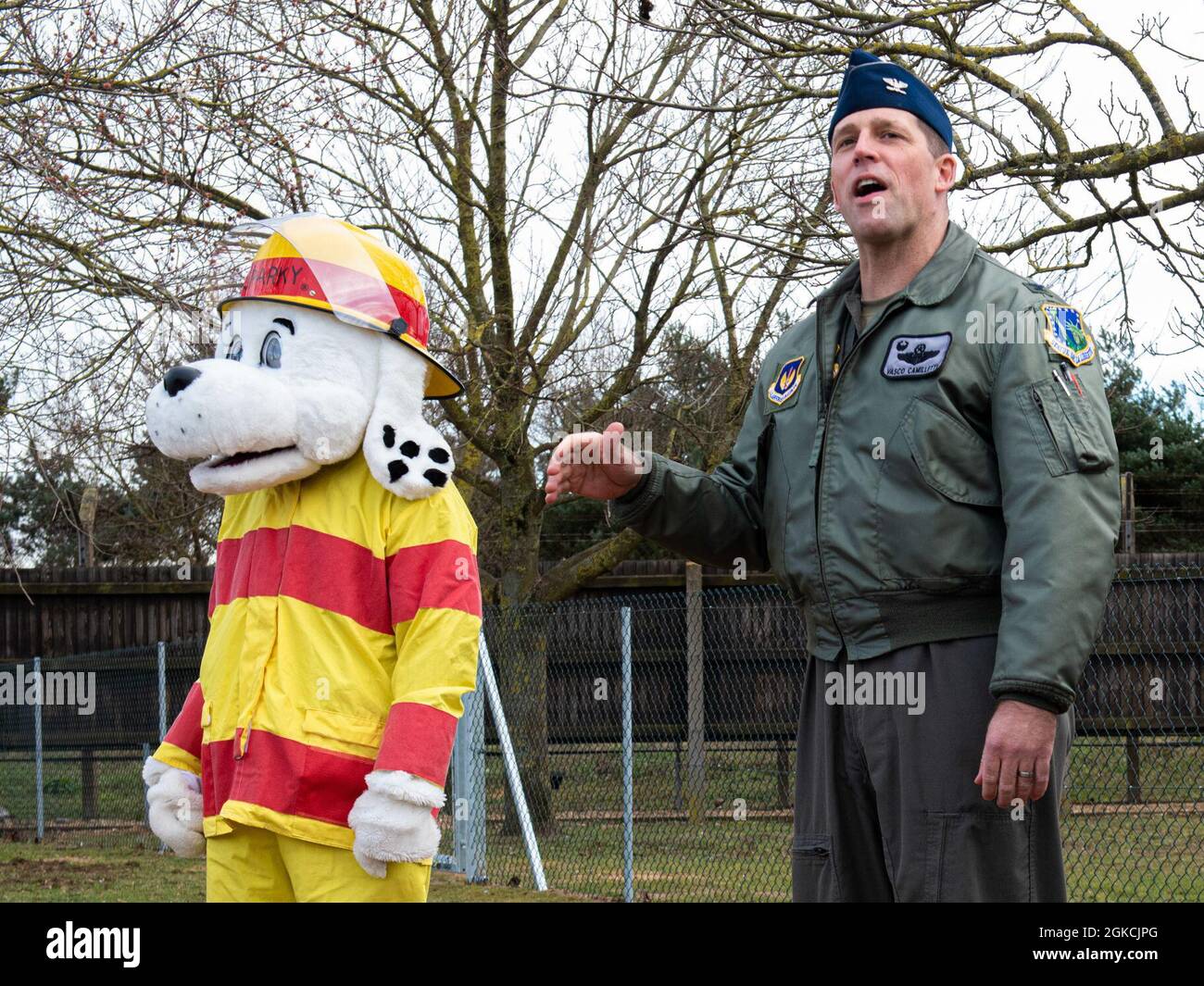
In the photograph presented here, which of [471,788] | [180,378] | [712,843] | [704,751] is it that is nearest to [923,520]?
[180,378]

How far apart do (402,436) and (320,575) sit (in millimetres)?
376

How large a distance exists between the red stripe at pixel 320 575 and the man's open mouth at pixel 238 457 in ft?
0.61

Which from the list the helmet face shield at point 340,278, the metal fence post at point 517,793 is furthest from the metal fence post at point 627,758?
the helmet face shield at point 340,278

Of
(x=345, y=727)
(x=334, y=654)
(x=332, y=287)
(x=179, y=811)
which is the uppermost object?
(x=332, y=287)

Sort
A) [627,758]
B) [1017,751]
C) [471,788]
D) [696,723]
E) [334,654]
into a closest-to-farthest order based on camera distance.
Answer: [1017,751] < [334,654] < [627,758] < [696,723] < [471,788]

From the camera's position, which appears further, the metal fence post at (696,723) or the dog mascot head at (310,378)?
the metal fence post at (696,723)

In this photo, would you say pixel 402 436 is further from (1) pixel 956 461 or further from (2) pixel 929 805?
(2) pixel 929 805

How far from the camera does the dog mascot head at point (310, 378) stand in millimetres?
3270

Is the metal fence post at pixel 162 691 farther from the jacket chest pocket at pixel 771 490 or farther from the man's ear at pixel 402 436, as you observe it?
the jacket chest pocket at pixel 771 490

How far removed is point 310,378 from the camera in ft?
11.1

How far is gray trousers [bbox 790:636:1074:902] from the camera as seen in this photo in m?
2.53
